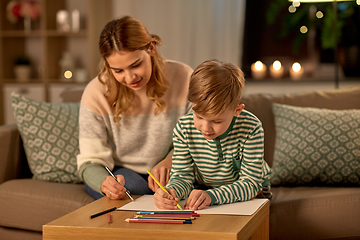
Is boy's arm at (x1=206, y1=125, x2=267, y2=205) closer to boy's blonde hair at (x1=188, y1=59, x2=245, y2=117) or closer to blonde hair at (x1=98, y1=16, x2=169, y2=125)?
boy's blonde hair at (x1=188, y1=59, x2=245, y2=117)

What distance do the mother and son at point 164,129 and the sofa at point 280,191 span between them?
0.21 meters

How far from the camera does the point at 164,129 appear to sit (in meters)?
1.71

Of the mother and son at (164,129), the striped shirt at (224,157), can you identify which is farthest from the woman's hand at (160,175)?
the striped shirt at (224,157)

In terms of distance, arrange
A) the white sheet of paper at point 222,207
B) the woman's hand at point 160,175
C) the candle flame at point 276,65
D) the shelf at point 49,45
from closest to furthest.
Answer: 1. the white sheet of paper at point 222,207
2. the woman's hand at point 160,175
3. the candle flame at point 276,65
4. the shelf at point 49,45

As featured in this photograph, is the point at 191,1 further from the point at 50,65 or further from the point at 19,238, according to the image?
the point at 19,238

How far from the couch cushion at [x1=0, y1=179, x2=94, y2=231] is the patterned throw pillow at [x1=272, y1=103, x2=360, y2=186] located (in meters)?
0.85

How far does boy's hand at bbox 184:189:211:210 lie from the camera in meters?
1.14

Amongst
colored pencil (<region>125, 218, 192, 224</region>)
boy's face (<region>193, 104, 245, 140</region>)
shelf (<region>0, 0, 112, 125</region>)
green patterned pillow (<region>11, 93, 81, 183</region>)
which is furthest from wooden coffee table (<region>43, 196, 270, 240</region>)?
shelf (<region>0, 0, 112, 125</region>)

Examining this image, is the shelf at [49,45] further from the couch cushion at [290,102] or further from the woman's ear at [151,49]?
the woman's ear at [151,49]

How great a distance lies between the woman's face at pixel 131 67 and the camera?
1486 millimetres

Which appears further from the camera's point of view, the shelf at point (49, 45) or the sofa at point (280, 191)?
the shelf at point (49, 45)

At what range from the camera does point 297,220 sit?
159cm

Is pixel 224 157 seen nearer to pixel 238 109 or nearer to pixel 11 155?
pixel 238 109

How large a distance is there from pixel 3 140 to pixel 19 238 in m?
0.45
